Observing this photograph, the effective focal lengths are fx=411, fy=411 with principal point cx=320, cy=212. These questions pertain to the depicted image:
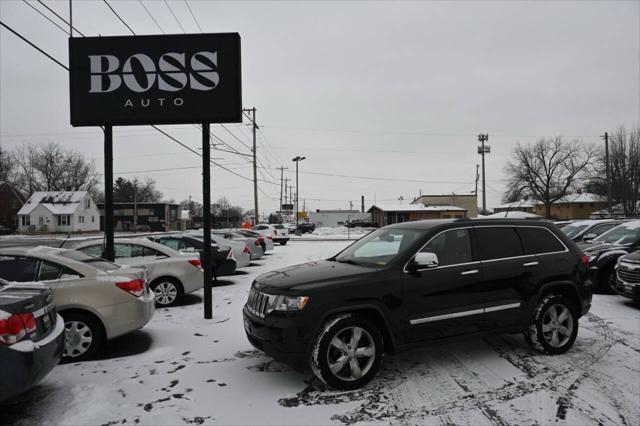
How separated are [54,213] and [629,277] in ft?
232

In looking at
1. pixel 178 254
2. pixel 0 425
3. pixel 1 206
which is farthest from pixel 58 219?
pixel 0 425

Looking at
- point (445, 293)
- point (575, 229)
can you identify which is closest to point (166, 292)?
point (445, 293)

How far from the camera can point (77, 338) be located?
5051 millimetres

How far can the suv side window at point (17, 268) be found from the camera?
495 centimetres

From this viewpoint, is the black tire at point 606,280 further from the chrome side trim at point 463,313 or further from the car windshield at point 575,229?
the chrome side trim at point 463,313

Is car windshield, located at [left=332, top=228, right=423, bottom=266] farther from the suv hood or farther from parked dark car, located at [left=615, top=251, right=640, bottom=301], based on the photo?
parked dark car, located at [left=615, top=251, right=640, bottom=301]

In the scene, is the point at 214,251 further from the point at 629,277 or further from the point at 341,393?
the point at 629,277

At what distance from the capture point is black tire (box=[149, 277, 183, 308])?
831 centimetres

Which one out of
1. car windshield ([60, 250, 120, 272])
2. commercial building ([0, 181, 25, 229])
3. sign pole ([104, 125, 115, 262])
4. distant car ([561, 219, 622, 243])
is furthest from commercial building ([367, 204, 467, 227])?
commercial building ([0, 181, 25, 229])

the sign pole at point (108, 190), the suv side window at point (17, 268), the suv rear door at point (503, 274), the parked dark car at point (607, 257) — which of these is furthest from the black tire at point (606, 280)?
the suv side window at point (17, 268)

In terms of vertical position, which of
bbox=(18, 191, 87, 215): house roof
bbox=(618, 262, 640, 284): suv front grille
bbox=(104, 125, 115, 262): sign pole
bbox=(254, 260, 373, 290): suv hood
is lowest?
bbox=(618, 262, 640, 284): suv front grille

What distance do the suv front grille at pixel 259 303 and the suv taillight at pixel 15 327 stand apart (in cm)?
202

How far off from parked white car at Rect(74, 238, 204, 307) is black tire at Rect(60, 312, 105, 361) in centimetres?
315

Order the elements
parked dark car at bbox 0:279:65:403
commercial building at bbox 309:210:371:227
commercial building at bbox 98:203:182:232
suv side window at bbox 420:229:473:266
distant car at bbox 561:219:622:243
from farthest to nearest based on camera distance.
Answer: commercial building at bbox 309:210:371:227 → commercial building at bbox 98:203:182:232 → distant car at bbox 561:219:622:243 → suv side window at bbox 420:229:473:266 → parked dark car at bbox 0:279:65:403
